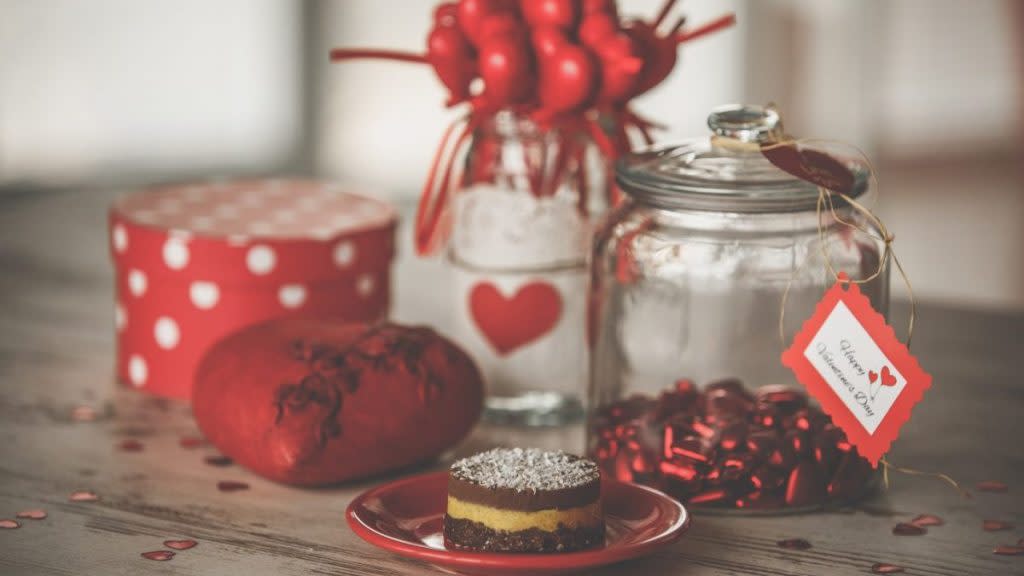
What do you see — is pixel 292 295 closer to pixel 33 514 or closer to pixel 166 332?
pixel 166 332

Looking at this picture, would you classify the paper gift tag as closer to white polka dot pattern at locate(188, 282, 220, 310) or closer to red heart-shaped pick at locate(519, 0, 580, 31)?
red heart-shaped pick at locate(519, 0, 580, 31)

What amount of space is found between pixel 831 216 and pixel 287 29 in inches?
91.5

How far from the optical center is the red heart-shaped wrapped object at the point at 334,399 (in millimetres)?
855

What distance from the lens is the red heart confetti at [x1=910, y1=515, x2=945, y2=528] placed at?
84cm

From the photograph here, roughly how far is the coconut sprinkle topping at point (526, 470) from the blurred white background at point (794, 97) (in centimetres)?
218

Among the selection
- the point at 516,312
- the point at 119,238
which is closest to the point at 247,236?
the point at 119,238

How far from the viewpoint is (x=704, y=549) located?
0.78 m

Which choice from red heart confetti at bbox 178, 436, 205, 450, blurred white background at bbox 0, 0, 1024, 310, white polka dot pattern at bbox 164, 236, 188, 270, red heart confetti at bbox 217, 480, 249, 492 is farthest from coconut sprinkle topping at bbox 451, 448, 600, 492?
blurred white background at bbox 0, 0, 1024, 310

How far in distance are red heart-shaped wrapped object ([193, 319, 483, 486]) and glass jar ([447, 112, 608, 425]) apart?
0.11 m

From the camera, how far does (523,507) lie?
2.27 ft

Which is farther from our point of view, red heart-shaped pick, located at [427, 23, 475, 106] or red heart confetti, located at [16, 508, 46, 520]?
red heart-shaped pick, located at [427, 23, 475, 106]

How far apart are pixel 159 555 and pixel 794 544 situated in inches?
15.6

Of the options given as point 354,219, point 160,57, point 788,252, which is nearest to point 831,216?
point 788,252

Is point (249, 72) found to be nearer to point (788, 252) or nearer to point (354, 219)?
point (354, 219)
